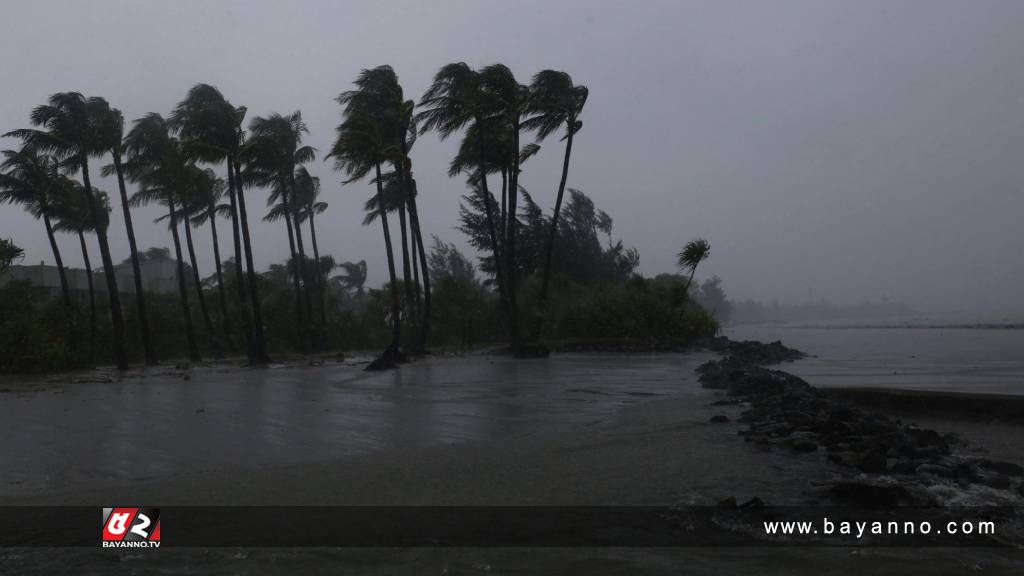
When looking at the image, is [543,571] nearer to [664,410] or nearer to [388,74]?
A: [664,410]

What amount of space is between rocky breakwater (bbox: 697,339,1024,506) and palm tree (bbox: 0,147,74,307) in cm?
3045

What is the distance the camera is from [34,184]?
1128 inches

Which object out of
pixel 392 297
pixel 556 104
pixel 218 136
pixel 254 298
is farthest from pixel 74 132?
pixel 556 104

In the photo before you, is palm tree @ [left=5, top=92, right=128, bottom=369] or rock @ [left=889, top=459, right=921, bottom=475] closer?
rock @ [left=889, top=459, right=921, bottom=475]

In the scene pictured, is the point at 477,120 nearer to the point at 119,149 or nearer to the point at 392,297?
the point at 392,297

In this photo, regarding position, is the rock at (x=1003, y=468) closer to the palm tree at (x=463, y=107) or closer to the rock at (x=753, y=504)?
the rock at (x=753, y=504)

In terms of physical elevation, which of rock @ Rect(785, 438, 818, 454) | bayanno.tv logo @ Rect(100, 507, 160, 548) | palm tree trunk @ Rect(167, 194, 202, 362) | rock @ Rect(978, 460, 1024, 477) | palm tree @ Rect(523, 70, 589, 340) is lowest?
rock @ Rect(978, 460, 1024, 477)

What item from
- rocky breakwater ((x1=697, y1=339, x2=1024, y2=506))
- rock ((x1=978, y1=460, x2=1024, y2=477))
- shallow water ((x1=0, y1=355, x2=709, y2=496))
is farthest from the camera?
shallow water ((x1=0, y1=355, x2=709, y2=496))

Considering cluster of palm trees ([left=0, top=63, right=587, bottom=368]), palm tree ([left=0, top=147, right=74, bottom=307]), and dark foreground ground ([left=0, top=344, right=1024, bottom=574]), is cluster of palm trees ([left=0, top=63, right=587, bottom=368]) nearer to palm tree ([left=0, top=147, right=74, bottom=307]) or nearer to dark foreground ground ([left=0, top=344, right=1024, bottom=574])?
palm tree ([left=0, top=147, right=74, bottom=307])

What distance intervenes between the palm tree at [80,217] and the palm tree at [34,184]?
521 millimetres

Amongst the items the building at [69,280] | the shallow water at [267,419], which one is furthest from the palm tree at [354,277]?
the shallow water at [267,419]

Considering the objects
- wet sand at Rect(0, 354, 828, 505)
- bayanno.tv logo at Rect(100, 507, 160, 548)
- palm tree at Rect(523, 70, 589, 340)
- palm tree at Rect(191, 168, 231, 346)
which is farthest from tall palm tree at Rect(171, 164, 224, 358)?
bayanno.tv logo at Rect(100, 507, 160, 548)

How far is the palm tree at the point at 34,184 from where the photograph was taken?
2803 cm

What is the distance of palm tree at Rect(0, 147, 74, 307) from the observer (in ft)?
92.0
